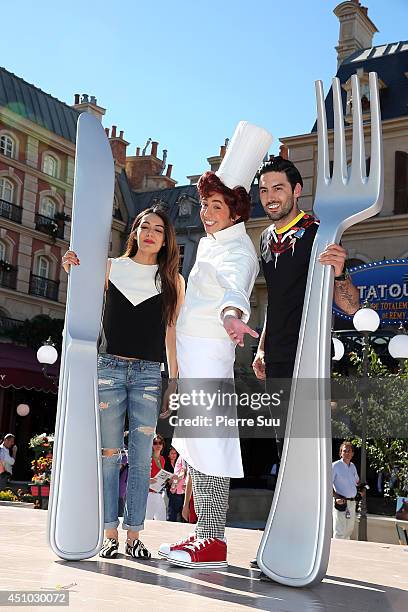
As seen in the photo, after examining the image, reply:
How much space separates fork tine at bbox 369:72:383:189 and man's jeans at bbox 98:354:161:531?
4.48ft

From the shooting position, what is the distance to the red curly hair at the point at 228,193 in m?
3.58

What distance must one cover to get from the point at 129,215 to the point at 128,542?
26.9 m

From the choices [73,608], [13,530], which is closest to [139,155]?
[13,530]

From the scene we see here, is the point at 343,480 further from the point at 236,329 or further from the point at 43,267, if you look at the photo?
the point at 43,267

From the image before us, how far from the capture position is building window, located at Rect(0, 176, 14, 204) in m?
25.5

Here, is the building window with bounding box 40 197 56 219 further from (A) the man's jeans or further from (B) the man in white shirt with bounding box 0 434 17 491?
(A) the man's jeans

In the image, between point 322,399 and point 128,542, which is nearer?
point 322,399

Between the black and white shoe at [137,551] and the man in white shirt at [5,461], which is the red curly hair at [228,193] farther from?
the man in white shirt at [5,461]

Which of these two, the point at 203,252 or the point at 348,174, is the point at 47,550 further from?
the point at 348,174

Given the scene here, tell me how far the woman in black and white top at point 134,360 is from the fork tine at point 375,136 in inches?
43.8

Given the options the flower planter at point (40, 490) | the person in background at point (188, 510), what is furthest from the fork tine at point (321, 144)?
the flower planter at point (40, 490)

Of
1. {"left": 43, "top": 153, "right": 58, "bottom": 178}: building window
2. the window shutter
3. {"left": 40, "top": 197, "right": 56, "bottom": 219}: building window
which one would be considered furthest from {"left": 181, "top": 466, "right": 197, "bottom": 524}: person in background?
{"left": 43, "top": 153, "right": 58, "bottom": 178}: building window

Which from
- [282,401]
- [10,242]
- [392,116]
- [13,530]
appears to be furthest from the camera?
[10,242]

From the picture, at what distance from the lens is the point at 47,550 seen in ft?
11.6
